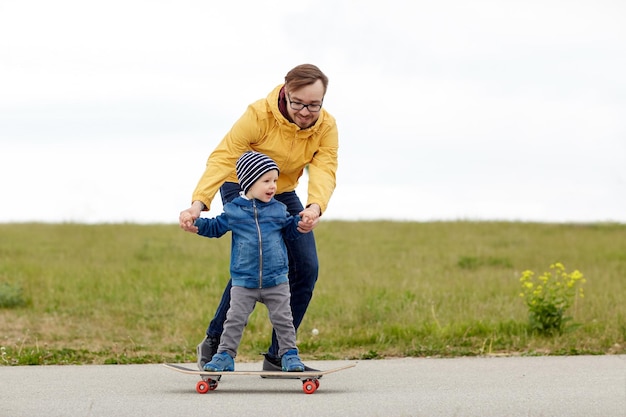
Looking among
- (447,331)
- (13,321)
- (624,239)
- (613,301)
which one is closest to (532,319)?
(447,331)

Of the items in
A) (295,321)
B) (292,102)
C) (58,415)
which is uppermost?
(292,102)

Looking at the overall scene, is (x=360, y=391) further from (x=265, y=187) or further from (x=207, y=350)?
(x=265, y=187)

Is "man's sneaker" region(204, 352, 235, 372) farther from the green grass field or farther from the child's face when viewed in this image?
the green grass field

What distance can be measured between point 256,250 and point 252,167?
54cm

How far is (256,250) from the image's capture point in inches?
248

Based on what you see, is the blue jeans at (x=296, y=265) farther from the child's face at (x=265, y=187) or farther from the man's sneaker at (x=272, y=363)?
the child's face at (x=265, y=187)

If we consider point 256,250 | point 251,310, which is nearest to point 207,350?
point 251,310

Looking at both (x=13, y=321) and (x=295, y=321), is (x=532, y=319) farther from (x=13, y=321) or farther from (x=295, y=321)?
(x=13, y=321)

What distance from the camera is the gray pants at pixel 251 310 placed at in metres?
6.41

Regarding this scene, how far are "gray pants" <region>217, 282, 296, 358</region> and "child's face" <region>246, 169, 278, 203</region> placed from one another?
60 cm

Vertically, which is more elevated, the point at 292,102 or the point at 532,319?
the point at 292,102

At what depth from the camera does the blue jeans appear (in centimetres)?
679

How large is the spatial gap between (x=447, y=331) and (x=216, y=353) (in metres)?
3.05

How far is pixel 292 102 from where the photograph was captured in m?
6.37
